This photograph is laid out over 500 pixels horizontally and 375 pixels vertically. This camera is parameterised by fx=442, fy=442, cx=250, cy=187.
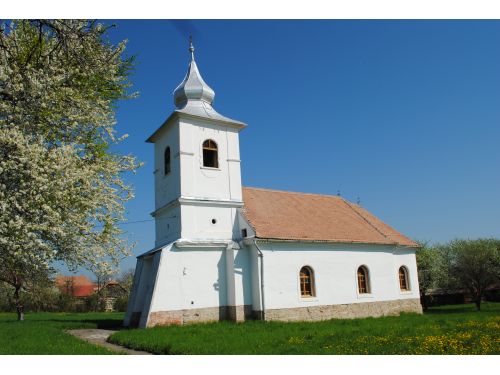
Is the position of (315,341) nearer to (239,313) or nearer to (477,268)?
(239,313)

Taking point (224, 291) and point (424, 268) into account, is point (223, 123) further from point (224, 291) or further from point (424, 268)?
point (424, 268)

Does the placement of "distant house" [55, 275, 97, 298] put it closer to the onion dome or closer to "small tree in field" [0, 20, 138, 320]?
the onion dome

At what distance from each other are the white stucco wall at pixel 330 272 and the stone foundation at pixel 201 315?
90 cm

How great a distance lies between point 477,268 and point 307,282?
1921cm

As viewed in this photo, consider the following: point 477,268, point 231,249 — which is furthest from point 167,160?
point 477,268

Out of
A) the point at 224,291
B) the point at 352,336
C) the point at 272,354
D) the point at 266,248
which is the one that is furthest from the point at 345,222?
the point at 272,354

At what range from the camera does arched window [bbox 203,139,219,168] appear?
22375 millimetres

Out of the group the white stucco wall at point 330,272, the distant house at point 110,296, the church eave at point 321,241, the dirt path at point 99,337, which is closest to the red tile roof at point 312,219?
the church eave at point 321,241

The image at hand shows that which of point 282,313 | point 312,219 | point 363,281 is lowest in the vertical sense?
point 282,313

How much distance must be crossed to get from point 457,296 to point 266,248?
37178 millimetres

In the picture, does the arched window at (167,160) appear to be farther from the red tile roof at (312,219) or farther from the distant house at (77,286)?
the distant house at (77,286)

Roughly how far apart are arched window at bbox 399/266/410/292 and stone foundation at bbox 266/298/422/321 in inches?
31.9

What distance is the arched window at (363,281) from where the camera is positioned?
24.0 m

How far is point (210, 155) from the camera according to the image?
2273 cm
